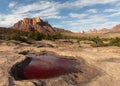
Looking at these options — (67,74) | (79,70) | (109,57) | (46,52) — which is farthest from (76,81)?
(46,52)

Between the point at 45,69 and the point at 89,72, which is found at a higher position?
the point at 45,69

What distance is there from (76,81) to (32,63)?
10.3m

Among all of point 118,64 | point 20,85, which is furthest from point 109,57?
point 20,85

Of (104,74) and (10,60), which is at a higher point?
(10,60)

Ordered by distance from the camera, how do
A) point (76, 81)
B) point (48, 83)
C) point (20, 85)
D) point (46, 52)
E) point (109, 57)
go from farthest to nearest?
point (46, 52) → point (109, 57) → point (76, 81) → point (48, 83) → point (20, 85)

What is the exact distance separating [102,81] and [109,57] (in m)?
14.9

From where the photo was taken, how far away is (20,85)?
22.5 m

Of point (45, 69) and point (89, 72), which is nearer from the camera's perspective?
point (89, 72)

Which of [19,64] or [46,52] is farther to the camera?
[46,52]

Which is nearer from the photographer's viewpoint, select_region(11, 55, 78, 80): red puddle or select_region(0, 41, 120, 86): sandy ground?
select_region(0, 41, 120, 86): sandy ground

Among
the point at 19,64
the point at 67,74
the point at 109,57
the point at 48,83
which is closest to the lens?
the point at 48,83

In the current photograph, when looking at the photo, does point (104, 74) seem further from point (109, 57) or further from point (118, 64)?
point (109, 57)

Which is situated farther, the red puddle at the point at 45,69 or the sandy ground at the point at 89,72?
the red puddle at the point at 45,69

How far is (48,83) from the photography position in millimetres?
23969
